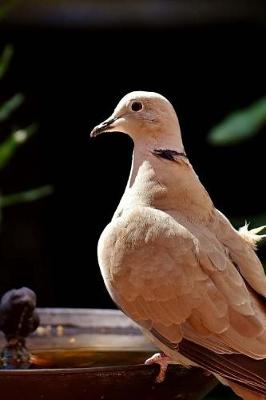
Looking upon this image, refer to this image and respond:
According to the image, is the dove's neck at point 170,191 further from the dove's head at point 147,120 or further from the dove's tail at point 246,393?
the dove's tail at point 246,393

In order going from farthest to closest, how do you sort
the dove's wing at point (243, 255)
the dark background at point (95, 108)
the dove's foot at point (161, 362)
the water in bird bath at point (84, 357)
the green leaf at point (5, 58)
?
the dark background at point (95, 108) < the green leaf at point (5, 58) < the water in bird bath at point (84, 357) < the dove's wing at point (243, 255) < the dove's foot at point (161, 362)

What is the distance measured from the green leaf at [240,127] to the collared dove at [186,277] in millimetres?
1825

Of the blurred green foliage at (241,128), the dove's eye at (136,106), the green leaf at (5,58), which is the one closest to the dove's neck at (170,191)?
the dove's eye at (136,106)

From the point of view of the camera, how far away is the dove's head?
2.22m

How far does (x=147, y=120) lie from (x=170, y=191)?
170 millimetres

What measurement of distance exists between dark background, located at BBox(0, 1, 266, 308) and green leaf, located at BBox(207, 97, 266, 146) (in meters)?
0.85

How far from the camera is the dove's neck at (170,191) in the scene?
2148 millimetres

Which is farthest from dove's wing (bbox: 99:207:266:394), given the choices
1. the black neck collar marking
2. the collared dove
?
the black neck collar marking

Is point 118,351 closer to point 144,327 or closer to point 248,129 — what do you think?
point 144,327

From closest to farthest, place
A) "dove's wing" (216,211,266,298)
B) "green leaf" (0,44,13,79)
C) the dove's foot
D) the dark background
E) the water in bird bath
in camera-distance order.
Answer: the dove's foot, "dove's wing" (216,211,266,298), the water in bird bath, "green leaf" (0,44,13,79), the dark background

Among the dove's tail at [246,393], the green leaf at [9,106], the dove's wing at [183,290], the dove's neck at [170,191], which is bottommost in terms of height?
the dove's tail at [246,393]

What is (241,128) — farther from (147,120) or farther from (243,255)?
(243,255)

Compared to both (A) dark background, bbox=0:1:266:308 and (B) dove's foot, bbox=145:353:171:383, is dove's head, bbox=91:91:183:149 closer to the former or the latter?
(B) dove's foot, bbox=145:353:171:383

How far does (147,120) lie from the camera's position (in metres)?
2.23
